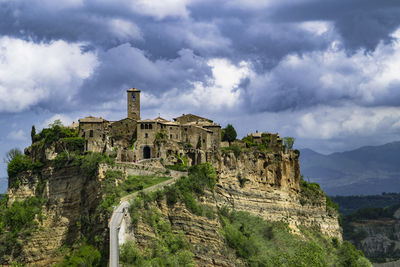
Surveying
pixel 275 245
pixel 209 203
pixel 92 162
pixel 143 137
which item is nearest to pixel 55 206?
pixel 92 162

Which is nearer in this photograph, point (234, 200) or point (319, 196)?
point (234, 200)

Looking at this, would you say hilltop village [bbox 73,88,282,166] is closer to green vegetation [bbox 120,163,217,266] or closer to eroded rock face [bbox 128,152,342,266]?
eroded rock face [bbox 128,152,342,266]

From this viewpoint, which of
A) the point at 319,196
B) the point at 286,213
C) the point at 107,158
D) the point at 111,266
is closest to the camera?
the point at 111,266

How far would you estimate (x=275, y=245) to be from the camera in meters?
100

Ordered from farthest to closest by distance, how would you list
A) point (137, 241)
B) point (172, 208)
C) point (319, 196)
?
1. point (319, 196)
2. point (172, 208)
3. point (137, 241)

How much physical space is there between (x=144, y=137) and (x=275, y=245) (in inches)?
1086

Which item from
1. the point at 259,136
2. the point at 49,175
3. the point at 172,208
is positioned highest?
the point at 259,136

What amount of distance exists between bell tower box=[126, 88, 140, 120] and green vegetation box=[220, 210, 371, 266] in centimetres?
2305

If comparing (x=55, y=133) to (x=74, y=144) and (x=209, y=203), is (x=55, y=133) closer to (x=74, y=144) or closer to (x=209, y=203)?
(x=74, y=144)

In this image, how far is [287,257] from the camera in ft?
293

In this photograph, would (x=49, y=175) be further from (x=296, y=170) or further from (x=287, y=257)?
(x=296, y=170)

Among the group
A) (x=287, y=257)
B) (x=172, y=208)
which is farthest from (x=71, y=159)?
(x=287, y=257)

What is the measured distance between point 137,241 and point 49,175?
1117 inches

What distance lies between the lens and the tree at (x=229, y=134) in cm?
11031
